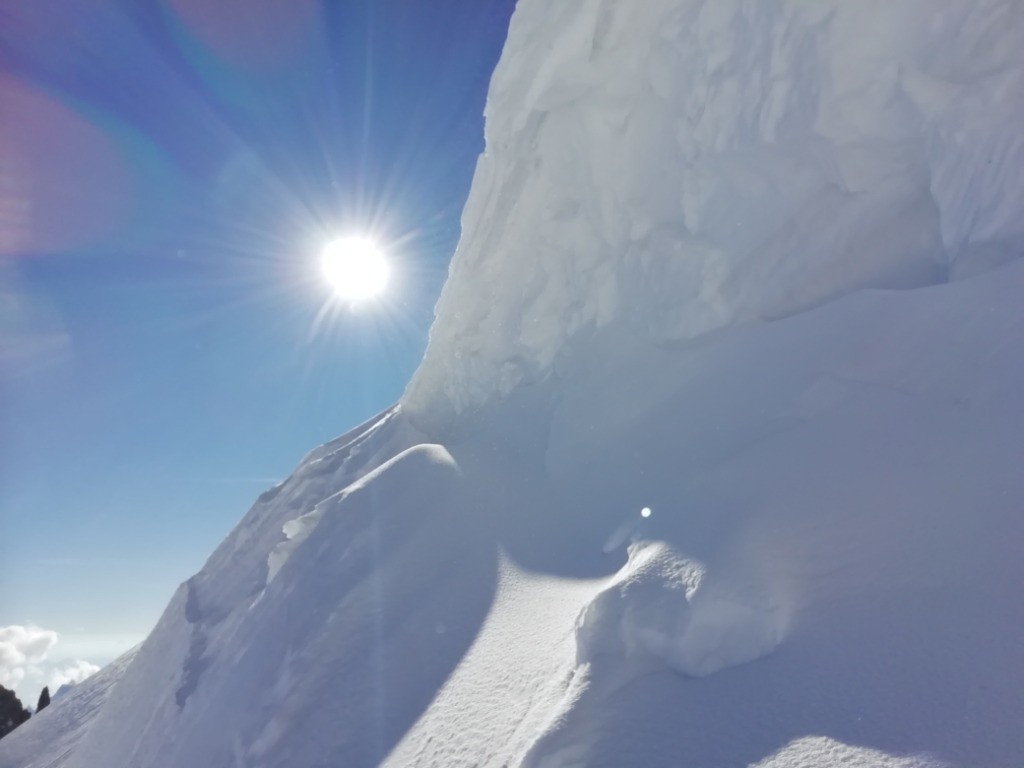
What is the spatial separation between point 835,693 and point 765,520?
1.93 m

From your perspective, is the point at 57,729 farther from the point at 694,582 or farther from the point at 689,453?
the point at 694,582

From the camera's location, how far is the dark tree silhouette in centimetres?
3160

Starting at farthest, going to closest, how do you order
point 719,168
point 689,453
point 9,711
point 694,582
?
1. point 9,711
2. point 719,168
3. point 689,453
4. point 694,582

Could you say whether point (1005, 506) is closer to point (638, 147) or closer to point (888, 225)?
point (888, 225)

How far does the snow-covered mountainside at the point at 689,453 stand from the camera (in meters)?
4.27

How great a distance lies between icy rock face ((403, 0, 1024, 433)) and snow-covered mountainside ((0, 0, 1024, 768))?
47 millimetres

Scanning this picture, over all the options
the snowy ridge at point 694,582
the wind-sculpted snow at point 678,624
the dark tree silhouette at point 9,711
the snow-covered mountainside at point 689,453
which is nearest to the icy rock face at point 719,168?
the snow-covered mountainside at point 689,453

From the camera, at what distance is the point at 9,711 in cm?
3228

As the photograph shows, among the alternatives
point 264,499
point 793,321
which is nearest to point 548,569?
point 793,321

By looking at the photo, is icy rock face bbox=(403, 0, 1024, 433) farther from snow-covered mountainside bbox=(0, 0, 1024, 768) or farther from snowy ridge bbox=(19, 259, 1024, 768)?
snowy ridge bbox=(19, 259, 1024, 768)

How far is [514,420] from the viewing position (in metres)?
12.0

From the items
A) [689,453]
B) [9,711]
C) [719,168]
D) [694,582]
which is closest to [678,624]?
[694,582]

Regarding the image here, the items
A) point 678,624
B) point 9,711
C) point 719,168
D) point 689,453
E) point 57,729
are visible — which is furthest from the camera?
point 9,711

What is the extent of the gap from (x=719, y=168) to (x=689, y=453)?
4.98 metres
